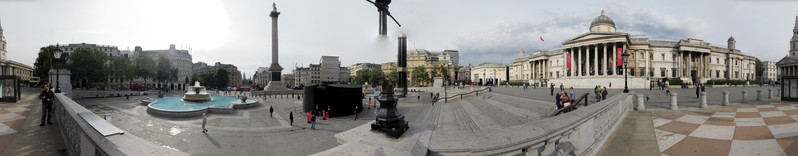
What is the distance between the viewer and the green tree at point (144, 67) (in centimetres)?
4870

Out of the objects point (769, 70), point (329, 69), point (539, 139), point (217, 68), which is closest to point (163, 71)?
point (217, 68)

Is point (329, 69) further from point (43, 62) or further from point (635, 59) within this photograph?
point (635, 59)

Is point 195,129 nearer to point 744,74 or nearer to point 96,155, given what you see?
point 96,155

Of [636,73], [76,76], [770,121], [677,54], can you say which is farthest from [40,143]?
[677,54]

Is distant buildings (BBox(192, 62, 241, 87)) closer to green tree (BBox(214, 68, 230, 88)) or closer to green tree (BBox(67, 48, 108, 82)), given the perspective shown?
green tree (BBox(214, 68, 230, 88))

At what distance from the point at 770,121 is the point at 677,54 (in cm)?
5574

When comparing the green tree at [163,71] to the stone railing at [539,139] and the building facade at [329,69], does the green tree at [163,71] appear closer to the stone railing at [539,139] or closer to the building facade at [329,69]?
the building facade at [329,69]

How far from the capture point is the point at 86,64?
38719 mm

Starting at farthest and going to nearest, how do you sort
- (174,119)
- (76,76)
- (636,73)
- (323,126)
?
(636,73), (76,76), (174,119), (323,126)

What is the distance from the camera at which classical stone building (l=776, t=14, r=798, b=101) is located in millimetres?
11404

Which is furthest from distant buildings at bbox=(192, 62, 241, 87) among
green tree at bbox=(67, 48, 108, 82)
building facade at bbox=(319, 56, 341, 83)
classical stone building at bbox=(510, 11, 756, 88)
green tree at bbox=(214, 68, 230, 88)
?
classical stone building at bbox=(510, 11, 756, 88)

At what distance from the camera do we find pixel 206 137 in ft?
31.7

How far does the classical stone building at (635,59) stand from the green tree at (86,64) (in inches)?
2896

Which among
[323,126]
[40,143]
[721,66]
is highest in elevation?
[721,66]
